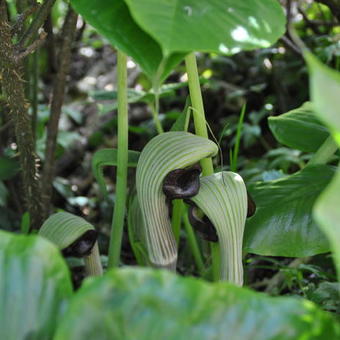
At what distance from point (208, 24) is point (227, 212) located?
0.28 metres

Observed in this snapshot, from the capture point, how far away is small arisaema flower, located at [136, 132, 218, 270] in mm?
789

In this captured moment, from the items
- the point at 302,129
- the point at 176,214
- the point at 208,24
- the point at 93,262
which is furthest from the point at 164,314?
the point at 302,129

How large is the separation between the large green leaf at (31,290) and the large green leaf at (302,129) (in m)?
0.63

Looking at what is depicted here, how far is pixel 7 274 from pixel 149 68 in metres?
0.27

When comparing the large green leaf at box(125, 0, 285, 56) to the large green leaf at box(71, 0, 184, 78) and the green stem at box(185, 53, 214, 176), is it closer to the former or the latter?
the large green leaf at box(71, 0, 184, 78)

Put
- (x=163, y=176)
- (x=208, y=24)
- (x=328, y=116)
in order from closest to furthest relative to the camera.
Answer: (x=328, y=116) → (x=208, y=24) → (x=163, y=176)

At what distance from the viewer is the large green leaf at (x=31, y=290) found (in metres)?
0.54

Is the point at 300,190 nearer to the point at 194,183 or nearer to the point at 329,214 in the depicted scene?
the point at 194,183

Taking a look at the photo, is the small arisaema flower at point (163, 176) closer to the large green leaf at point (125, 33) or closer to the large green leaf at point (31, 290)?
the large green leaf at point (125, 33)

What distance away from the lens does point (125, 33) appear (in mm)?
688

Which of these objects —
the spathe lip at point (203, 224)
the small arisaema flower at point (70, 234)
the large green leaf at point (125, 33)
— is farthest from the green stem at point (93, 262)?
the large green leaf at point (125, 33)

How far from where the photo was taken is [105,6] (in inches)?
28.5

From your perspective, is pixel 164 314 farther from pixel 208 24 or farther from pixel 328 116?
pixel 208 24

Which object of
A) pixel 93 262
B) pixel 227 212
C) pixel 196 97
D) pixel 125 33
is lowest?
pixel 93 262
